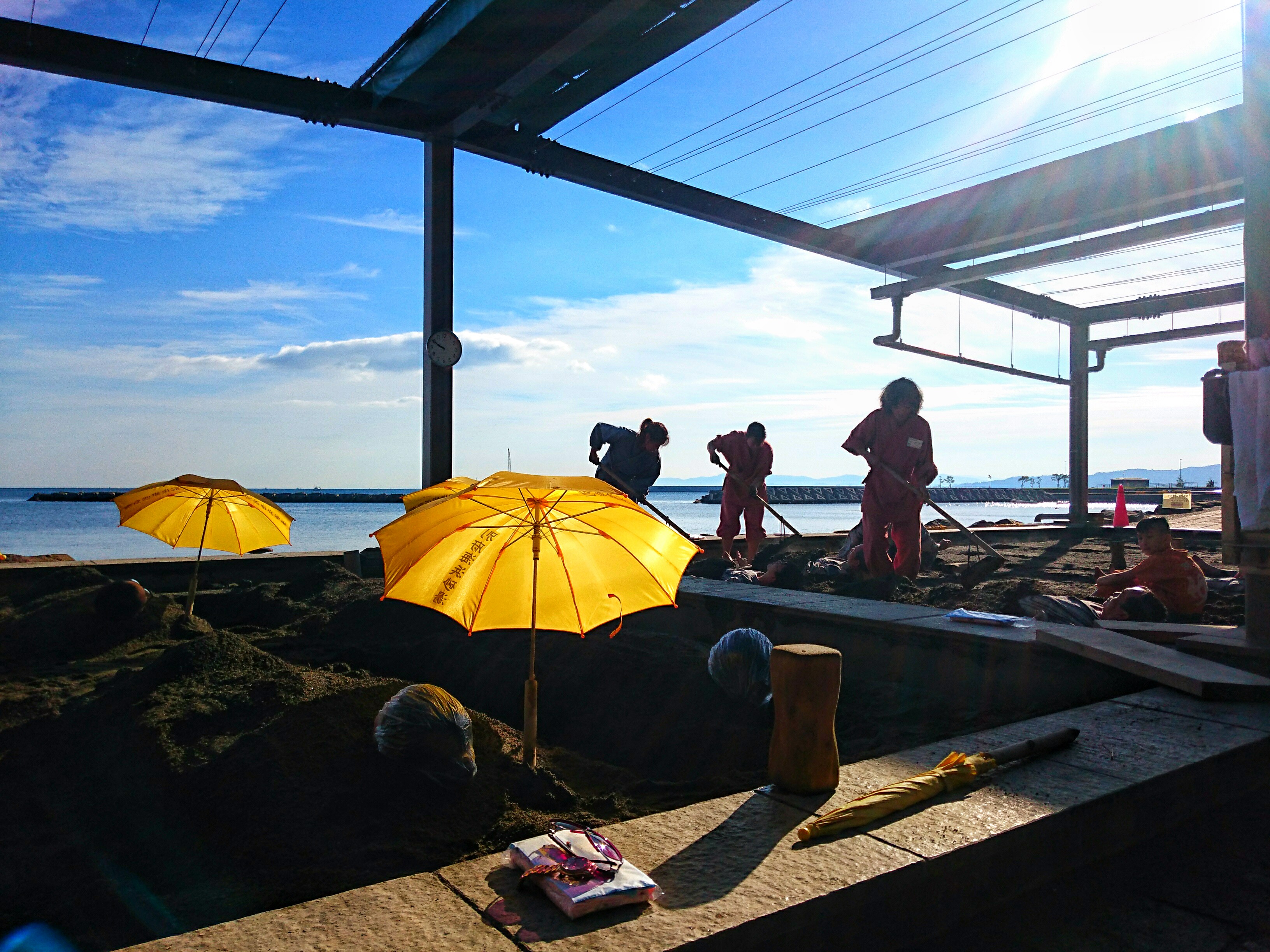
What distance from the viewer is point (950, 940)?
249 cm

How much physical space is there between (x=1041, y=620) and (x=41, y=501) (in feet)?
322

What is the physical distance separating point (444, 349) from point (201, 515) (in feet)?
11.0

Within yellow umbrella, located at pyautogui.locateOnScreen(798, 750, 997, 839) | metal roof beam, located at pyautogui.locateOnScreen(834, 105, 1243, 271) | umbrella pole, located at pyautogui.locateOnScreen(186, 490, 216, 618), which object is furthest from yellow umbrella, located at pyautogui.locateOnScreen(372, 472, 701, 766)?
metal roof beam, located at pyautogui.locateOnScreen(834, 105, 1243, 271)

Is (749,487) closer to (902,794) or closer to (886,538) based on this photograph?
(886,538)

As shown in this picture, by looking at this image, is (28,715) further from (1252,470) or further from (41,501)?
(41,501)

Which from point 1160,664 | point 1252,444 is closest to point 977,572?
point 1252,444

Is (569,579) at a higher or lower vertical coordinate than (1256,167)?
lower

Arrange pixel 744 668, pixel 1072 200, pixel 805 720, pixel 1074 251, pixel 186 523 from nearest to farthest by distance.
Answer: pixel 805 720 < pixel 744 668 < pixel 186 523 < pixel 1072 200 < pixel 1074 251

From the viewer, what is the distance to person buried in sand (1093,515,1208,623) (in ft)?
19.9

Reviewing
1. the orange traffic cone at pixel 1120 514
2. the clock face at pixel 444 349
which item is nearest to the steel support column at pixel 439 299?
the clock face at pixel 444 349

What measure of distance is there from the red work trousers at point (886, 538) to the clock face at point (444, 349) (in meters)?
4.83

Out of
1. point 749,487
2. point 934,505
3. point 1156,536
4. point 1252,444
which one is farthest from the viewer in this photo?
point 749,487

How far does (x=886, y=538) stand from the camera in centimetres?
877

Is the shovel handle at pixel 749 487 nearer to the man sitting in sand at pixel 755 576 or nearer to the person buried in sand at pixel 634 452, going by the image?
the person buried in sand at pixel 634 452
